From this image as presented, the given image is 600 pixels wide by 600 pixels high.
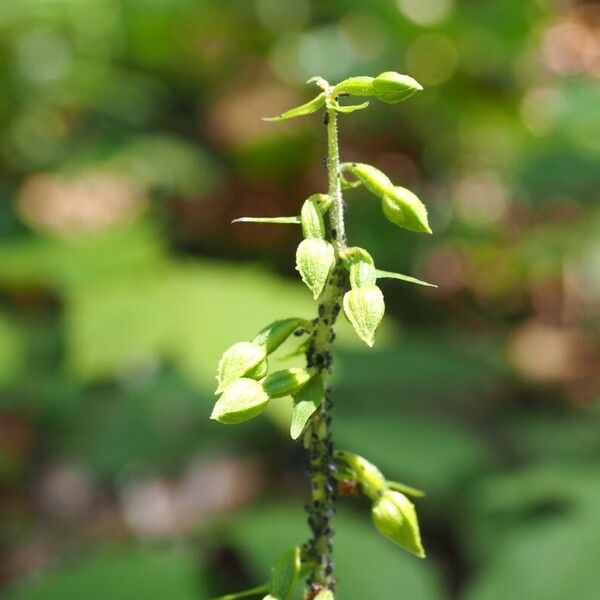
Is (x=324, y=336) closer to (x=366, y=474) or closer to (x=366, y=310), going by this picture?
(x=366, y=310)

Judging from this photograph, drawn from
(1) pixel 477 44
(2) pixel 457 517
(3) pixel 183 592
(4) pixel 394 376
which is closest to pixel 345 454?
(3) pixel 183 592

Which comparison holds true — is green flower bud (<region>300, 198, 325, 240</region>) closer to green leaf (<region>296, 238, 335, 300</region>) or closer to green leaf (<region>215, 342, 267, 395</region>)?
green leaf (<region>296, 238, 335, 300</region>)

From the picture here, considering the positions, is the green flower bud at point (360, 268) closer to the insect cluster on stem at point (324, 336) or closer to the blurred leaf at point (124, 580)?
the insect cluster on stem at point (324, 336)

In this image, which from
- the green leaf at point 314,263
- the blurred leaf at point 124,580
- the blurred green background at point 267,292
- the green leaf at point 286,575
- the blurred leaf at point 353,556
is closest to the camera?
the green leaf at point 314,263

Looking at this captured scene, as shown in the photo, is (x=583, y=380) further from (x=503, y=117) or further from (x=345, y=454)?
(x=345, y=454)

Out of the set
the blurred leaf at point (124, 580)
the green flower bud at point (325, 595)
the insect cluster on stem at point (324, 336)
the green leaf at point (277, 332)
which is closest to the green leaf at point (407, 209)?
the insect cluster on stem at point (324, 336)

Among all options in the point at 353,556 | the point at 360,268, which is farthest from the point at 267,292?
the point at 360,268
